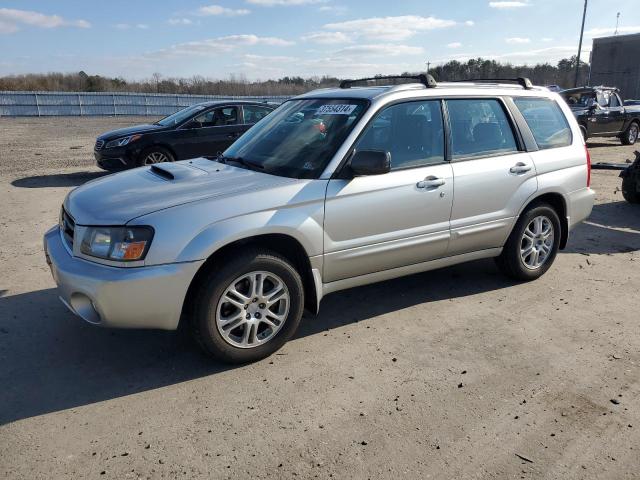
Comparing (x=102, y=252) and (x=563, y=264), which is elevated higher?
(x=102, y=252)

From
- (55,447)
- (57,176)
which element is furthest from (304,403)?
(57,176)

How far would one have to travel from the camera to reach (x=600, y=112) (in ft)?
52.8

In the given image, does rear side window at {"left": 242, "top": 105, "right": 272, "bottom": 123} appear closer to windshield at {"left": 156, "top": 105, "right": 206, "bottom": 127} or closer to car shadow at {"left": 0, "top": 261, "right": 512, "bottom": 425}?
windshield at {"left": 156, "top": 105, "right": 206, "bottom": 127}

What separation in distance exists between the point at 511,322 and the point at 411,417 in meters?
1.67

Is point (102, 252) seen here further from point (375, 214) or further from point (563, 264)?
point (563, 264)

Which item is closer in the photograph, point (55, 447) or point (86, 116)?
point (55, 447)

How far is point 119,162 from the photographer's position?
992 cm

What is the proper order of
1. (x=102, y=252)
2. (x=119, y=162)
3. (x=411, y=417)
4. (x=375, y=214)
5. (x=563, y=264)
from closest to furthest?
(x=411, y=417) → (x=102, y=252) → (x=375, y=214) → (x=563, y=264) → (x=119, y=162)

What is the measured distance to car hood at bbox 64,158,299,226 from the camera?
337 cm

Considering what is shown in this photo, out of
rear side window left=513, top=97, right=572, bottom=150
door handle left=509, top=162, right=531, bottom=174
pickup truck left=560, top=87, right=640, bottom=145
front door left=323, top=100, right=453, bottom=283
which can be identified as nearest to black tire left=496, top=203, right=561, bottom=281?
door handle left=509, top=162, right=531, bottom=174

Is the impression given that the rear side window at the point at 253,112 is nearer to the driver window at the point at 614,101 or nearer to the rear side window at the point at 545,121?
the rear side window at the point at 545,121

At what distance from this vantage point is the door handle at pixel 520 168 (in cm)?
469

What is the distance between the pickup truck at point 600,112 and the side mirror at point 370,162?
14.3 meters

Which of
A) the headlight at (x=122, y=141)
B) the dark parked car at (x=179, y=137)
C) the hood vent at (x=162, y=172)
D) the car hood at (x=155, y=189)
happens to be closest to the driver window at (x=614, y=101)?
the dark parked car at (x=179, y=137)
